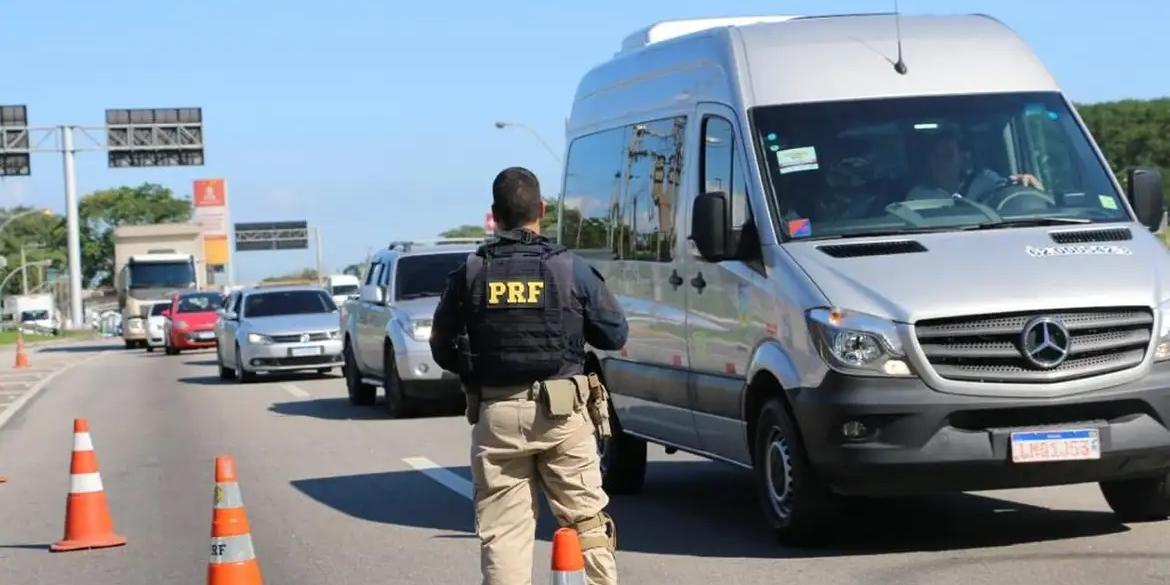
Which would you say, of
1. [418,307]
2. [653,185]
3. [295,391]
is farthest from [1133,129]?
[653,185]

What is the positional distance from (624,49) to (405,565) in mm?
4649

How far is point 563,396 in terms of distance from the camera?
21.1 ft

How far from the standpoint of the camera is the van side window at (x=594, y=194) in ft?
39.6

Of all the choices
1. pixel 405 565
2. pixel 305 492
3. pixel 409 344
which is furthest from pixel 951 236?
pixel 409 344

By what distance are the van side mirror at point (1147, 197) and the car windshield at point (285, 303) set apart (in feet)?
69.7

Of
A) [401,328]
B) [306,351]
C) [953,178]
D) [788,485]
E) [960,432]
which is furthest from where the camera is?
[306,351]

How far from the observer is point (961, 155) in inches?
384

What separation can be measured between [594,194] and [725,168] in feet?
8.41

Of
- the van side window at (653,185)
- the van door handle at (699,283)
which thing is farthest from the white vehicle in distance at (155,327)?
the van door handle at (699,283)

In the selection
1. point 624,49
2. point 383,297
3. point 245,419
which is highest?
point 624,49

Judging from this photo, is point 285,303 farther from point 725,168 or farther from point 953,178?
point 953,178

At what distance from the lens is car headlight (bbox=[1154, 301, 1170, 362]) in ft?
28.6

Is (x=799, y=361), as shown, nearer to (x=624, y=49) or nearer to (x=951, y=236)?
(x=951, y=236)

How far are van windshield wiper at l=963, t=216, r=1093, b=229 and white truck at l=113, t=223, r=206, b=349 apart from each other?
48.5 meters
